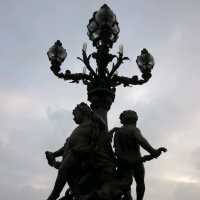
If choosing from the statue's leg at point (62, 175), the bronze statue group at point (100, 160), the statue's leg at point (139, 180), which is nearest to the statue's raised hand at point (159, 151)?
the bronze statue group at point (100, 160)

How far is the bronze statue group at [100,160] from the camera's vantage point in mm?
11992

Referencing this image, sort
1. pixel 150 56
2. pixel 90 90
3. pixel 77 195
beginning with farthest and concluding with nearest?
pixel 150 56
pixel 90 90
pixel 77 195

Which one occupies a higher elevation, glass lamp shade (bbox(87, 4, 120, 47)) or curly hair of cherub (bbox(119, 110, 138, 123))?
glass lamp shade (bbox(87, 4, 120, 47))

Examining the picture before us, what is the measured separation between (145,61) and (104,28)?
1.07 m

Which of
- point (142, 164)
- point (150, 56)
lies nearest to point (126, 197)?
point (142, 164)

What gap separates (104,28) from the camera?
13.8 metres

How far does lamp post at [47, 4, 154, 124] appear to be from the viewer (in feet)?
42.8

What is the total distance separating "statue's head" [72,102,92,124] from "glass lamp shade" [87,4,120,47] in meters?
1.62

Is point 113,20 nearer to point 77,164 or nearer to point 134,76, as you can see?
point 134,76

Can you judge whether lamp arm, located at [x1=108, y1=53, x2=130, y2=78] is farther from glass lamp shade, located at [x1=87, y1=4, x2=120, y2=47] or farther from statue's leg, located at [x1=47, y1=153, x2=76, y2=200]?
statue's leg, located at [x1=47, y1=153, x2=76, y2=200]

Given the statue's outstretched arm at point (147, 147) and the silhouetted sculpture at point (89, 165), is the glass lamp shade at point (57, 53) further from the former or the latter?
the statue's outstretched arm at point (147, 147)

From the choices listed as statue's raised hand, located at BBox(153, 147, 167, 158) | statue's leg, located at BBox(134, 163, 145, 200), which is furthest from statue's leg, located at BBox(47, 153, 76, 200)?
statue's raised hand, located at BBox(153, 147, 167, 158)

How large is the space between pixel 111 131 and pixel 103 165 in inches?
32.8

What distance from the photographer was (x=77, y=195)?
12.0m
